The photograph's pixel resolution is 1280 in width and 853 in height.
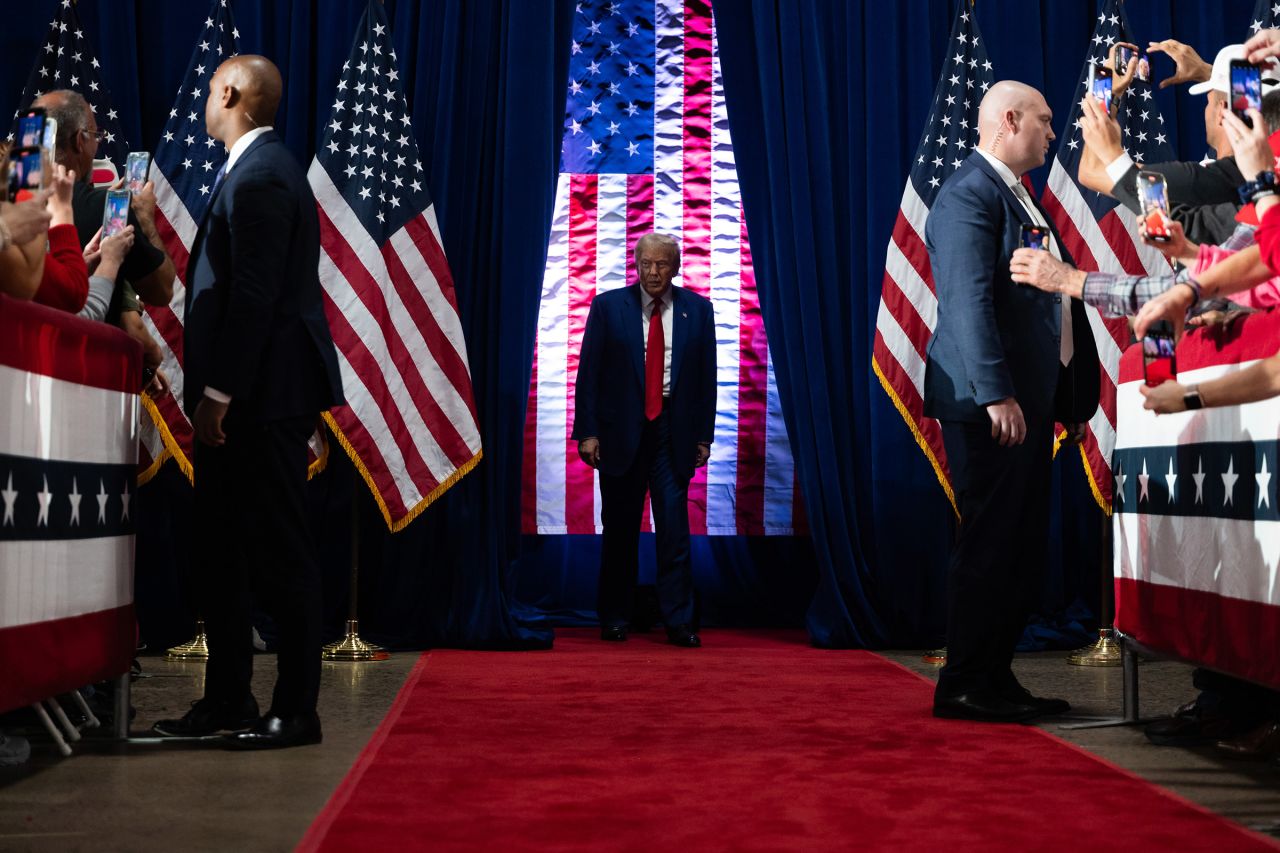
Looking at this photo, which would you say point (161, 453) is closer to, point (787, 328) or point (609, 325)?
point (609, 325)

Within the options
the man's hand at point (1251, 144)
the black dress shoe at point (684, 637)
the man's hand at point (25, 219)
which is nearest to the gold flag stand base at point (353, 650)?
the black dress shoe at point (684, 637)

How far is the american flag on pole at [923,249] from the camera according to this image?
5430 millimetres

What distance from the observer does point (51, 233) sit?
2.95 m

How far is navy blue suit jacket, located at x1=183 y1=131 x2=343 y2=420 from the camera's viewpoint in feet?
10.2

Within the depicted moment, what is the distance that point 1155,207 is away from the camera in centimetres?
267

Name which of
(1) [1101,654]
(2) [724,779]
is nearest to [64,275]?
(2) [724,779]

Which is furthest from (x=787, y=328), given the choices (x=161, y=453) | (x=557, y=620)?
(x=161, y=453)

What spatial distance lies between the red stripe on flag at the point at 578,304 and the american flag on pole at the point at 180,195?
1.66m

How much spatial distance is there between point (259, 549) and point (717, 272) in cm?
372

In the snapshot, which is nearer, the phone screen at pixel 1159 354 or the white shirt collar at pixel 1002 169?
the phone screen at pixel 1159 354

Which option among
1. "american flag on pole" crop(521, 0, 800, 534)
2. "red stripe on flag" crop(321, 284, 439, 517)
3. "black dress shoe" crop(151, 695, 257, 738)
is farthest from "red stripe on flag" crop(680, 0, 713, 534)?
"black dress shoe" crop(151, 695, 257, 738)

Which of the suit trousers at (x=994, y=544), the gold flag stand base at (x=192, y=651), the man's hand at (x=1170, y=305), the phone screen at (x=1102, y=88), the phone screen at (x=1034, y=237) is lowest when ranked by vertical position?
the gold flag stand base at (x=192, y=651)

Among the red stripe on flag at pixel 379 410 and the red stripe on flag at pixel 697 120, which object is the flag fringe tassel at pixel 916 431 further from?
the red stripe on flag at pixel 379 410

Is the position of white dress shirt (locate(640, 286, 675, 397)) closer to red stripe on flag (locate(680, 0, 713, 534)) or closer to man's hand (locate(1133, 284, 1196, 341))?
red stripe on flag (locate(680, 0, 713, 534))
